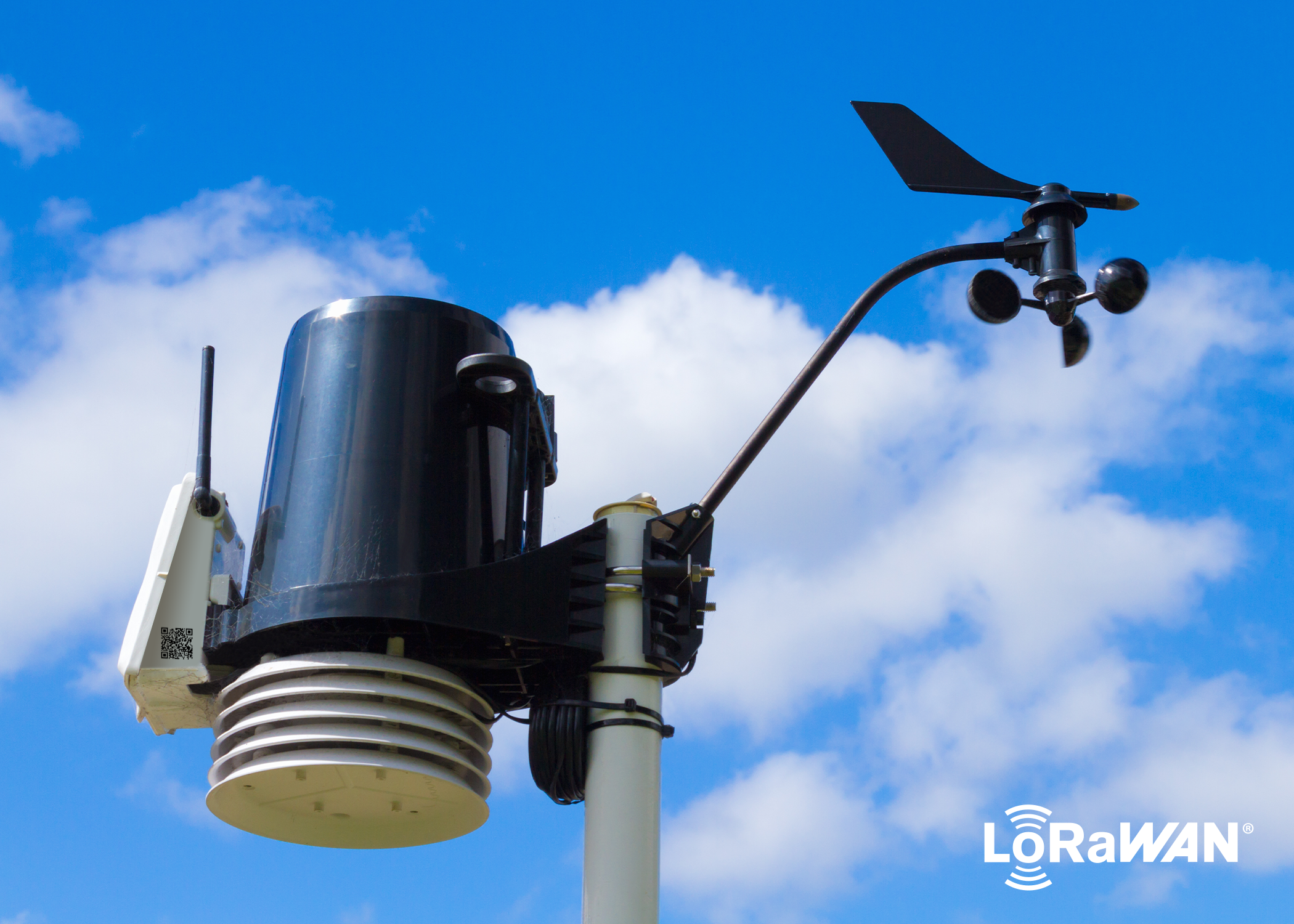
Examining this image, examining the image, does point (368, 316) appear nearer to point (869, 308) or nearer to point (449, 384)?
point (449, 384)

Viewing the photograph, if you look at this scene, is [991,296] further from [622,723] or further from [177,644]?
[177,644]

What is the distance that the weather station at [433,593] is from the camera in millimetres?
8430

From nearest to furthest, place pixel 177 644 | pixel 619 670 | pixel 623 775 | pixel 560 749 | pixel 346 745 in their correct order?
pixel 346 745 < pixel 623 775 < pixel 560 749 < pixel 619 670 < pixel 177 644

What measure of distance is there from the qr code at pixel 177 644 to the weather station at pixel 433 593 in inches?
0.5

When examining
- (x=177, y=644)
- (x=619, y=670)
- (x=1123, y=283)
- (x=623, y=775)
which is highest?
(x=1123, y=283)

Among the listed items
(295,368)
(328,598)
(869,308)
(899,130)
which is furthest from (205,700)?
(899,130)

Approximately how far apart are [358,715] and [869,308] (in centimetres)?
378

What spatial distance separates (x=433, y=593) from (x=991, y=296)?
11.8 feet

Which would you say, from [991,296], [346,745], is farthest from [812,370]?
[346,745]

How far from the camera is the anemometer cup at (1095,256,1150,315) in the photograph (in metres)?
8.59

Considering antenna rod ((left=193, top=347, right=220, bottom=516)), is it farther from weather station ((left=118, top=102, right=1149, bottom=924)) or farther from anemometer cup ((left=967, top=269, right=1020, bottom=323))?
anemometer cup ((left=967, top=269, right=1020, bottom=323))

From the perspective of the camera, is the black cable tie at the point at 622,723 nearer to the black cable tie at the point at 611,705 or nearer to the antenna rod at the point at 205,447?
the black cable tie at the point at 611,705

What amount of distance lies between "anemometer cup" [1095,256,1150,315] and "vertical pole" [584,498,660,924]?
119 inches

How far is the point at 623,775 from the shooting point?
339 inches
